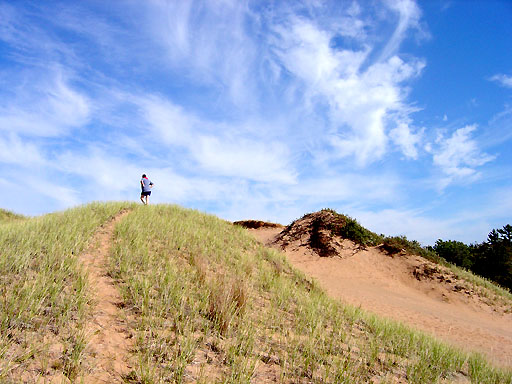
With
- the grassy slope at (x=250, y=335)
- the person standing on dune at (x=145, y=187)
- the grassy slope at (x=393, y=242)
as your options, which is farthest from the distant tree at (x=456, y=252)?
the person standing on dune at (x=145, y=187)

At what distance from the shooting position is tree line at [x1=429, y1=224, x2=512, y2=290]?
24453mm

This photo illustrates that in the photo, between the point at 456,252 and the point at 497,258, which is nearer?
the point at 497,258

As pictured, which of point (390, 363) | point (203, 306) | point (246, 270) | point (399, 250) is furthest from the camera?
point (399, 250)

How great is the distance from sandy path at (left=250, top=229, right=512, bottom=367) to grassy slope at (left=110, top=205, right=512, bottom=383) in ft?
7.79

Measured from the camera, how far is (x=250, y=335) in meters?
4.77

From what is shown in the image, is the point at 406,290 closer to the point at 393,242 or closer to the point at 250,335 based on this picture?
the point at 393,242

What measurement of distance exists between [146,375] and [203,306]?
2158mm

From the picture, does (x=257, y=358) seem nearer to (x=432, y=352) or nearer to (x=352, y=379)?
(x=352, y=379)

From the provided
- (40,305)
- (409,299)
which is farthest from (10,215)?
(409,299)

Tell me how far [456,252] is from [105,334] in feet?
112

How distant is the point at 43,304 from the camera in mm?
4492

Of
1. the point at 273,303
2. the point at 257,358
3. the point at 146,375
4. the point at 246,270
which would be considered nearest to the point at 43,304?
the point at 146,375

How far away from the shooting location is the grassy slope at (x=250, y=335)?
405 cm

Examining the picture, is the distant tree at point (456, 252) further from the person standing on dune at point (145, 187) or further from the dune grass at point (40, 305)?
the dune grass at point (40, 305)
